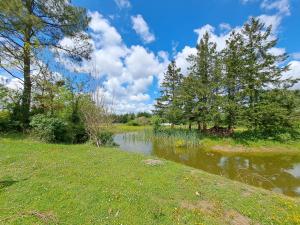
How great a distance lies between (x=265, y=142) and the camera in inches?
719

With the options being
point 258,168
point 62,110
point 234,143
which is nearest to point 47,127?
point 62,110

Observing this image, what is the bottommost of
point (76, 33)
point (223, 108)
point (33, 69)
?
point (223, 108)

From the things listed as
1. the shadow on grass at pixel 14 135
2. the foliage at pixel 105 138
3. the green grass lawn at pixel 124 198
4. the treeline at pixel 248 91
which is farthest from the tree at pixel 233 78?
the shadow on grass at pixel 14 135

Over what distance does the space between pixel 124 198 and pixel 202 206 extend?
75.9 inches

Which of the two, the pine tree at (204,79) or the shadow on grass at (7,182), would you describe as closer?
the shadow on grass at (7,182)

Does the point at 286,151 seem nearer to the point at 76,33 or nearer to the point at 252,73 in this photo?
the point at 252,73

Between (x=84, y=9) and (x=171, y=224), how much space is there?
16668 mm

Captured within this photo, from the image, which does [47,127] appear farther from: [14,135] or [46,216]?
[46,216]

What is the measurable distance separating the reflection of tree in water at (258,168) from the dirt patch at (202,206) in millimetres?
4495

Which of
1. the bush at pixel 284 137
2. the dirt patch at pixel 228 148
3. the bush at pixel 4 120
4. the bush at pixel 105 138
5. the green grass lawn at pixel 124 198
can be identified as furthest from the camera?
the bush at pixel 284 137

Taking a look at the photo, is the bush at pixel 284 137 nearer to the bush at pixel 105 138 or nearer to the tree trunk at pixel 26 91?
the bush at pixel 105 138

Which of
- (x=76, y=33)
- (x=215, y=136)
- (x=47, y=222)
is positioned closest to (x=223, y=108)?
(x=215, y=136)

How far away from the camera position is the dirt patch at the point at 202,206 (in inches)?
194

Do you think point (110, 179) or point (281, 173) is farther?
point (281, 173)
